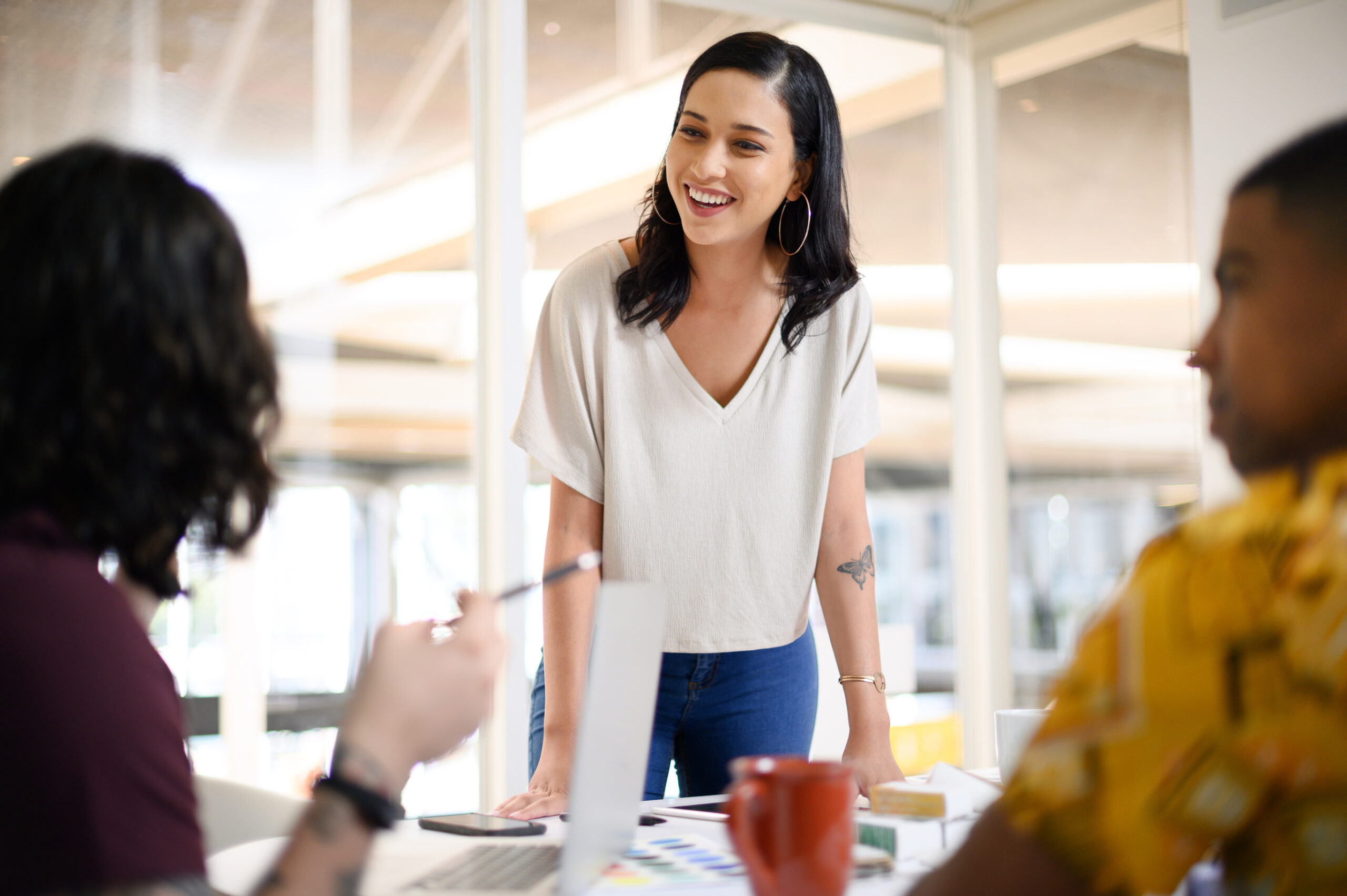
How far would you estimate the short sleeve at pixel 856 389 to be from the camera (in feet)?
5.97

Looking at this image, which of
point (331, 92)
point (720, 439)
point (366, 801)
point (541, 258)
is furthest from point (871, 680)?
point (331, 92)

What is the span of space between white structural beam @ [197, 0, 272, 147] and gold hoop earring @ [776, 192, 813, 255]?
1.85 metres

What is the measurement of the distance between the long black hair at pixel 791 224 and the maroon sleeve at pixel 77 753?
113 cm

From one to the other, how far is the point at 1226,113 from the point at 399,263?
7.85 ft

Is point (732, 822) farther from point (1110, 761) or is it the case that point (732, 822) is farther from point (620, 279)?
point (620, 279)

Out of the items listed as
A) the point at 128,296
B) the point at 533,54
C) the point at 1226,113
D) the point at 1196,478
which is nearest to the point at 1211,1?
the point at 1226,113

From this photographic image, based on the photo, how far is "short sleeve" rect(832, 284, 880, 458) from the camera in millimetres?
1819

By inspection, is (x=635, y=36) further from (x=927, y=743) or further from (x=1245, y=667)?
(x=1245, y=667)

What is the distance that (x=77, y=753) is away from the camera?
0.69m

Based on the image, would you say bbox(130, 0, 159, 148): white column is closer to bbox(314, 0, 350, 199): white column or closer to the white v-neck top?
bbox(314, 0, 350, 199): white column

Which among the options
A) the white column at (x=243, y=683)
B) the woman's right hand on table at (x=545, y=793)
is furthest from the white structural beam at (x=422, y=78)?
the woman's right hand on table at (x=545, y=793)

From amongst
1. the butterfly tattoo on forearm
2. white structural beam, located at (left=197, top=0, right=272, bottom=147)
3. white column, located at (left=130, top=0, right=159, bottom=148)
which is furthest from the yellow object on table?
white column, located at (left=130, top=0, right=159, bottom=148)

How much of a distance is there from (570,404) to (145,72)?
1941 millimetres

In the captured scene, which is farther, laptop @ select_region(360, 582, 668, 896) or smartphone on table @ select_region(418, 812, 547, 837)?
smartphone on table @ select_region(418, 812, 547, 837)
